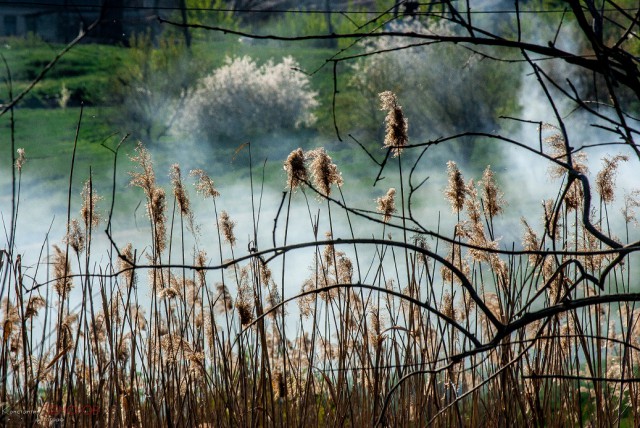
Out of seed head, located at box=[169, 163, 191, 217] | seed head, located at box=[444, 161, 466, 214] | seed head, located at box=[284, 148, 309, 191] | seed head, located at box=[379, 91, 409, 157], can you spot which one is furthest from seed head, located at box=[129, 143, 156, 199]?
seed head, located at box=[444, 161, 466, 214]

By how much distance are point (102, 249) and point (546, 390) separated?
44.0 feet

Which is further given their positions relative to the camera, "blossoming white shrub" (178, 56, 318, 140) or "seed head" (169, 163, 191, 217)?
"blossoming white shrub" (178, 56, 318, 140)

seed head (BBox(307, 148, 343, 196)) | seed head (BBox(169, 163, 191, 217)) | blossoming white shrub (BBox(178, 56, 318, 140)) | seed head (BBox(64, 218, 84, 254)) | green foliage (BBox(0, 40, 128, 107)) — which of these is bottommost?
seed head (BBox(64, 218, 84, 254))

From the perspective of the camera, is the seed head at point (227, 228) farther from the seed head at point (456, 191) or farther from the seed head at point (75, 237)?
the seed head at point (456, 191)

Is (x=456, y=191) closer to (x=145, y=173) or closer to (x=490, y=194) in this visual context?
(x=490, y=194)

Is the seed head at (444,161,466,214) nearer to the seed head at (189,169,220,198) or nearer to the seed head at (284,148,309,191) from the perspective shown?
the seed head at (284,148,309,191)

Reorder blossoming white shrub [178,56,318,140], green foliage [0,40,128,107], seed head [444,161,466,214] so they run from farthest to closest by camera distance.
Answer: blossoming white shrub [178,56,318,140] < green foliage [0,40,128,107] < seed head [444,161,466,214]

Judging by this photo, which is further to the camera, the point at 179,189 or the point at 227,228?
the point at 227,228

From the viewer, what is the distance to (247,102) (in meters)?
17.5

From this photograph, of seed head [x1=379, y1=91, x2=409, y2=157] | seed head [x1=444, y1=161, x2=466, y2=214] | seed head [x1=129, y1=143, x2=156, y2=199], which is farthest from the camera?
seed head [x1=444, y1=161, x2=466, y2=214]

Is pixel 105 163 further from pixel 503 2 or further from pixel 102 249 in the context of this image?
pixel 503 2

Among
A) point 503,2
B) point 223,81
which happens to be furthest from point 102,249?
point 503,2

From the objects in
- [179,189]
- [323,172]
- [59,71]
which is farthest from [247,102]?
[323,172]

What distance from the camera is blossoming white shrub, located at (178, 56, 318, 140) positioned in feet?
56.3
